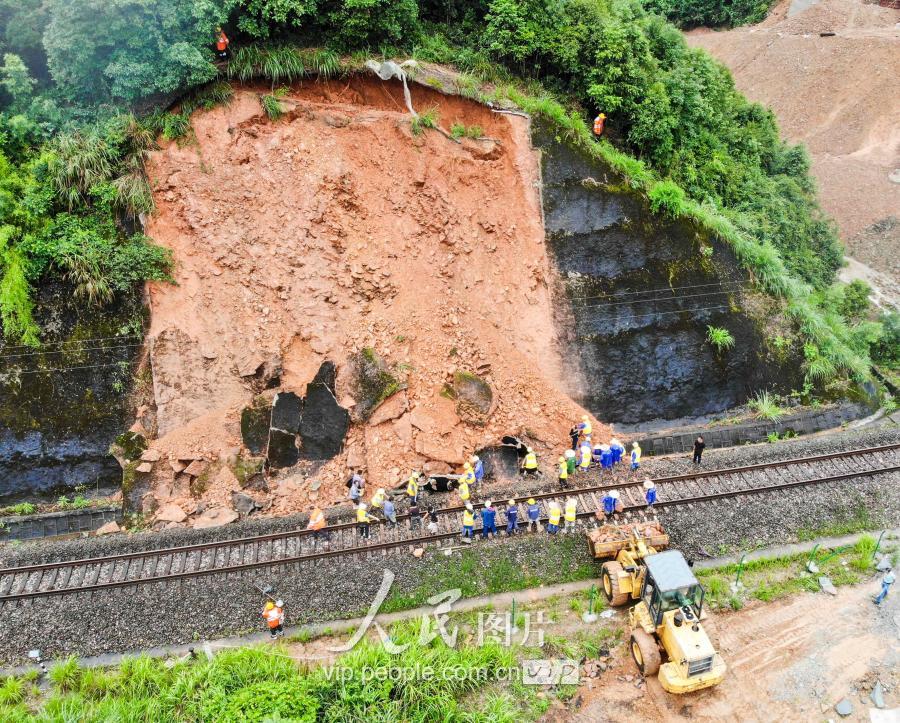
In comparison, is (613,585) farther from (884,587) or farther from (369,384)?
(369,384)

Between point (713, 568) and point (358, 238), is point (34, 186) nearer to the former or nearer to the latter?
point (358, 238)

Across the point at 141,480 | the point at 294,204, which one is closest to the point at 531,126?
Answer: the point at 294,204

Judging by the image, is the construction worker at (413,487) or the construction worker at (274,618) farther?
the construction worker at (413,487)

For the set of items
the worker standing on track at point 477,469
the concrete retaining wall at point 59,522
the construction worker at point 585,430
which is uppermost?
the construction worker at point 585,430

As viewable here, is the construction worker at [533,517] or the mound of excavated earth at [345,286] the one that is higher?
the mound of excavated earth at [345,286]

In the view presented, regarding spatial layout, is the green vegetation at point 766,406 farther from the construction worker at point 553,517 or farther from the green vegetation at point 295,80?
the construction worker at point 553,517

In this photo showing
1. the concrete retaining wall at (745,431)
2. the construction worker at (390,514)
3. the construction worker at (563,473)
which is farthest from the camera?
the concrete retaining wall at (745,431)

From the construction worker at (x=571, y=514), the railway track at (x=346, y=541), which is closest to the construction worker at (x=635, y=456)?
the railway track at (x=346, y=541)
